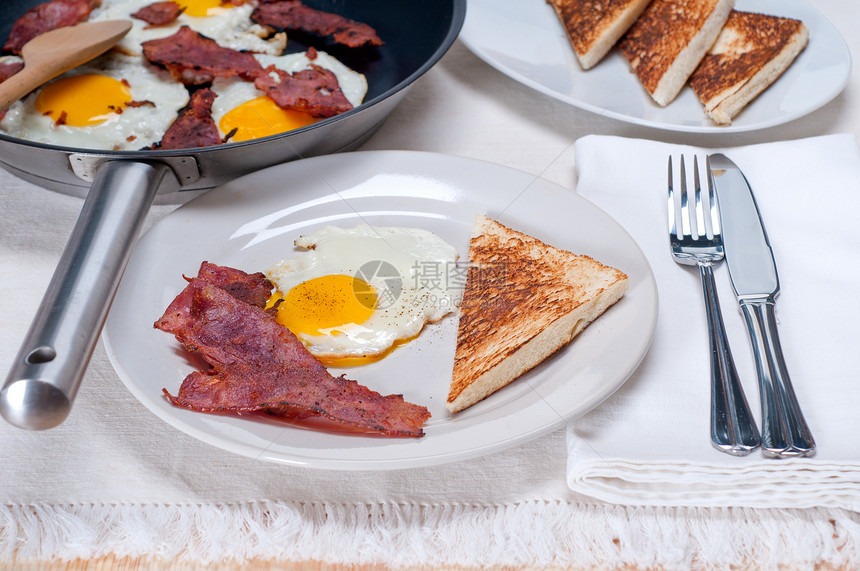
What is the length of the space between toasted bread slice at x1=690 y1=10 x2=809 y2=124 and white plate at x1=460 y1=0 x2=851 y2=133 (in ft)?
0.12

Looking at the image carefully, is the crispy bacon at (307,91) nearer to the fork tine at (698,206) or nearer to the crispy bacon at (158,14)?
the crispy bacon at (158,14)

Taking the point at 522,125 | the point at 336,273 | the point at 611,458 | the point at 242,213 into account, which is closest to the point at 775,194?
the point at 522,125

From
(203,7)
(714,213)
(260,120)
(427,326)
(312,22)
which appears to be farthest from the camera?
(203,7)

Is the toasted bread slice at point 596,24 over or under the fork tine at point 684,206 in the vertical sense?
over

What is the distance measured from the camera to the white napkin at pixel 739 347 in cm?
128

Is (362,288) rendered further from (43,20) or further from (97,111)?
(43,20)

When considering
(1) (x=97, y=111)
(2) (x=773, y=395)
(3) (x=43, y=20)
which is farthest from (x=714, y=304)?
(3) (x=43, y=20)

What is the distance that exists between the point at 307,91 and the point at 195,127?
13.4 inches

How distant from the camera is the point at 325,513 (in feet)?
4.30

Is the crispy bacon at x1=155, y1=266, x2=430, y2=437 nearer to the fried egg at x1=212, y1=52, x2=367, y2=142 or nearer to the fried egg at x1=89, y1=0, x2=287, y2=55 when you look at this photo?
the fried egg at x1=212, y1=52, x2=367, y2=142

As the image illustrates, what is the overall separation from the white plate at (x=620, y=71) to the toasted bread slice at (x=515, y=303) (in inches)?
26.9

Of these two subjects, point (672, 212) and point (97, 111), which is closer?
point (672, 212)

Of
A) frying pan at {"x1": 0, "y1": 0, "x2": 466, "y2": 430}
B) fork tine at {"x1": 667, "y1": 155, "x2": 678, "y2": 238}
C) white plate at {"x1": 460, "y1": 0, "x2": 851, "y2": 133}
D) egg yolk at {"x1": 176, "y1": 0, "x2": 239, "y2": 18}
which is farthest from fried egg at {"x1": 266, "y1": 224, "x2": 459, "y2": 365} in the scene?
egg yolk at {"x1": 176, "y1": 0, "x2": 239, "y2": 18}

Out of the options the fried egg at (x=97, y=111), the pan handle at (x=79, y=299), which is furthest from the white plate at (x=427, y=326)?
the fried egg at (x=97, y=111)
